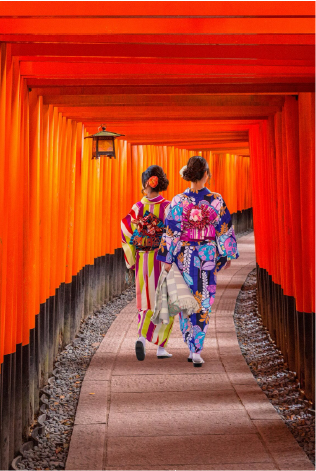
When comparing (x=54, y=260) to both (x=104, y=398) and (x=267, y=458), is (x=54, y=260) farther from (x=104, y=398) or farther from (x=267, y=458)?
(x=267, y=458)

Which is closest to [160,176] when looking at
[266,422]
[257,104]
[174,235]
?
[174,235]

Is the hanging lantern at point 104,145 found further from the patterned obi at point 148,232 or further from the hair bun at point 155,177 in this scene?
the patterned obi at point 148,232

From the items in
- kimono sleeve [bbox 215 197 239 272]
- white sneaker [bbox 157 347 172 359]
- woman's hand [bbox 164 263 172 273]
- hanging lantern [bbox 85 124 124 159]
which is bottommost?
white sneaker [bbox 157 347 172 359]

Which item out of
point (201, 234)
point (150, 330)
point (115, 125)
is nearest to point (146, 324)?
point (150, 330)

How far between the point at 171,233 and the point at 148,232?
1.70 ft

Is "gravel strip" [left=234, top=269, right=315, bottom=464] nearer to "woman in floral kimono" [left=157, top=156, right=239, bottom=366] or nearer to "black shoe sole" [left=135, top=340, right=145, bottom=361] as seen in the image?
"woman in floral kimono" [left=157, top=156, right=239, bottom=366]

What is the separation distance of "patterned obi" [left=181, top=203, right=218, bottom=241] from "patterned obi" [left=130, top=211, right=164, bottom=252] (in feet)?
1.84

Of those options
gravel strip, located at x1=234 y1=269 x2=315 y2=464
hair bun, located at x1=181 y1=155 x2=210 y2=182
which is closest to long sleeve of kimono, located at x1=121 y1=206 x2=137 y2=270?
hair bun, located at x1=181 y1=155 x2=210 y2=182

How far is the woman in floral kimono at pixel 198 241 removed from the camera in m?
5.51

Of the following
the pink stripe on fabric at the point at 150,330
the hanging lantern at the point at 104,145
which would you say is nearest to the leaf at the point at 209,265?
the pink stripe on fabric at the point at 150,330

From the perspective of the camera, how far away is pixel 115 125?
748 centimetres

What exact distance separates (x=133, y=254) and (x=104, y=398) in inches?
71.3

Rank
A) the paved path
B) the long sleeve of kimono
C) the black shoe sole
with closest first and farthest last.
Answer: the paved path, the black shoe sole, the long sleeve of kimono

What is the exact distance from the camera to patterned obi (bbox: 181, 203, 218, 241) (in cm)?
548
